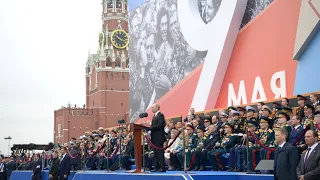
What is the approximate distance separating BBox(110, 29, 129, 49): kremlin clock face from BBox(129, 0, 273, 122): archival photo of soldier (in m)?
44.6

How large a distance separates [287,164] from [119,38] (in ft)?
201

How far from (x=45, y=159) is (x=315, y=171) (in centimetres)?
1293

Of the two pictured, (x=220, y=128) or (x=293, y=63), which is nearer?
(x=220, y=128)

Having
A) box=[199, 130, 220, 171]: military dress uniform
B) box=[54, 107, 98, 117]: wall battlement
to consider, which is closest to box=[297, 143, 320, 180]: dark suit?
box=[199, 130, 220, 171]: military dress uniform

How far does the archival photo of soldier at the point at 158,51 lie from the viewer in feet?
54.3

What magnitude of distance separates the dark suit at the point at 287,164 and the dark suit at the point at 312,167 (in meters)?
0.24

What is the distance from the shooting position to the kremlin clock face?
66.0 meters

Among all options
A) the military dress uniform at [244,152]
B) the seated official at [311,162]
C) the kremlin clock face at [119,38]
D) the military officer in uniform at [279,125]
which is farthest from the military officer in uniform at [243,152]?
the kremlin clock face at [119,38]

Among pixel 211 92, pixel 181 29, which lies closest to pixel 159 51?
pixel 181 29

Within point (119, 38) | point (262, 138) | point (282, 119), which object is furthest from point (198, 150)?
point (119, 38)

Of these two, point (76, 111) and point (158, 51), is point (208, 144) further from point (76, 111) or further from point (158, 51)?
point (76, 111)

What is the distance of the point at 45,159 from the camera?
1708cm

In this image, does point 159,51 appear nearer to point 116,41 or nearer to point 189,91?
point 189,91

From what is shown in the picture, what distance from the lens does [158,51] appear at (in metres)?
18.9
